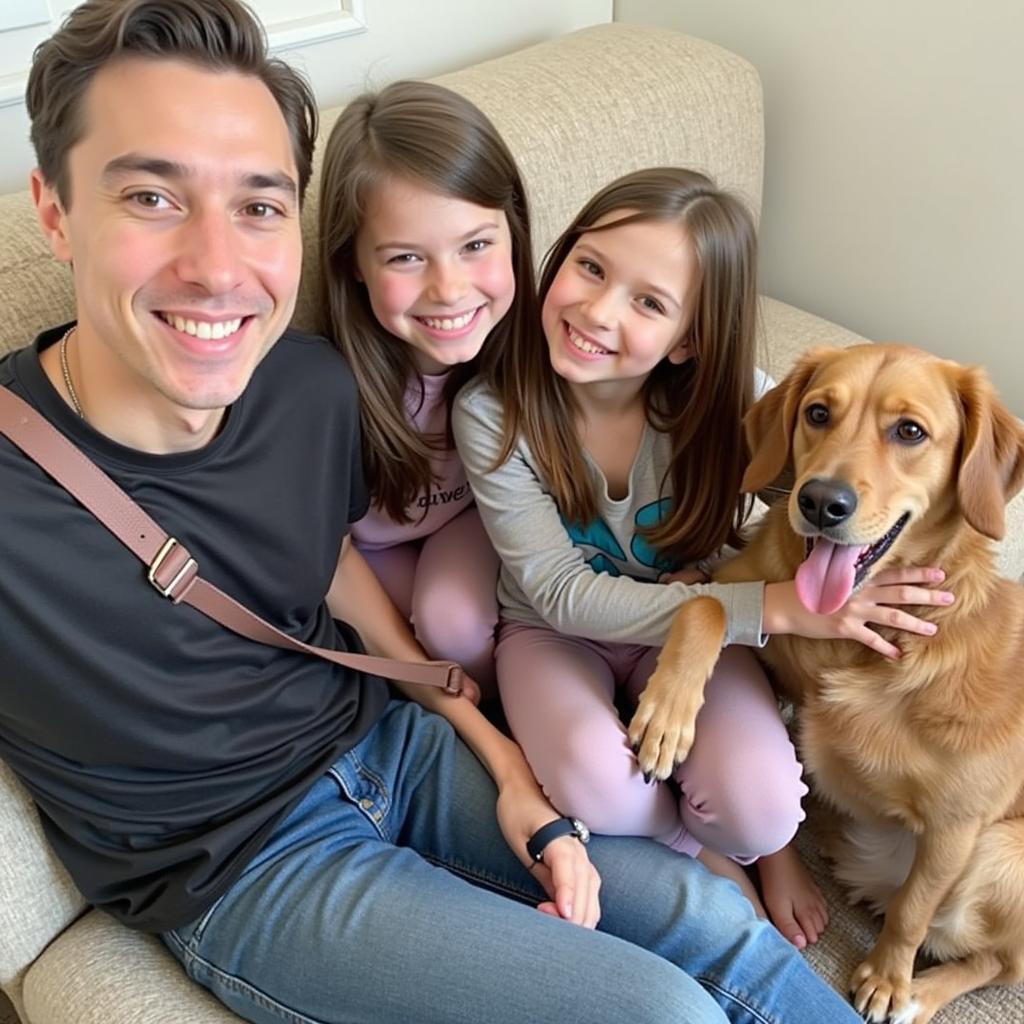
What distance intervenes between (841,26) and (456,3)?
79cm

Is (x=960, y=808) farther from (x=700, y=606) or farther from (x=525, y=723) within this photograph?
→ (x=525, y=723)

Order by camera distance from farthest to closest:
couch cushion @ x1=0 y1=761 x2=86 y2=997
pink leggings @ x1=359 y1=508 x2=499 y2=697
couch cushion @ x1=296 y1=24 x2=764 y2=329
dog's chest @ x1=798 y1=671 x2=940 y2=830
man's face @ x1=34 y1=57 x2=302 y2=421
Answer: couch cushion @ x1=296 y1=24 x2=764 y2=329 → pink leggings @ x1=359 y1=508 x2=499 y2=697 → dog's chest @ x1=798 y1=671 x2=940 y2=830 → couch cushion @ x1=0 y1=761 x2=86 y2=997 → man's face @ x1=34 y1=57 x2=302 y2=421

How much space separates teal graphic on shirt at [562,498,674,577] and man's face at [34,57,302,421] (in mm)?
606

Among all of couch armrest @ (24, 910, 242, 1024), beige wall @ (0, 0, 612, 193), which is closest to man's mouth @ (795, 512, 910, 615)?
couch armrest @ (24, 910, 242, 1024)

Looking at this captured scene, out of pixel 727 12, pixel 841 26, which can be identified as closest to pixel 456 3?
pixel 727 12

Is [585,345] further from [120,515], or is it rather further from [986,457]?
[120,515]

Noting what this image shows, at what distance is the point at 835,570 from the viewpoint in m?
1.29

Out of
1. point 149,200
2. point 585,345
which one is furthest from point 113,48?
point 585,345

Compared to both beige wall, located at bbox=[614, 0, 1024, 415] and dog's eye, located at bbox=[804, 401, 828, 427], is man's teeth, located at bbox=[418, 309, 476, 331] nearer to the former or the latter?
dog's eye, located at bbox=[804, 401, 828, 427]

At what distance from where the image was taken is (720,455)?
151cm

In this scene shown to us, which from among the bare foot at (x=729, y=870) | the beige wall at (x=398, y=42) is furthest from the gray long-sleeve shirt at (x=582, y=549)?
the beige wall at (x=398, y=42)

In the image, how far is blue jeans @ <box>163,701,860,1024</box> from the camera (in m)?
1.08

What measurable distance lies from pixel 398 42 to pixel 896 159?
1.05m

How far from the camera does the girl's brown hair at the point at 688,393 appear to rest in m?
1.42
